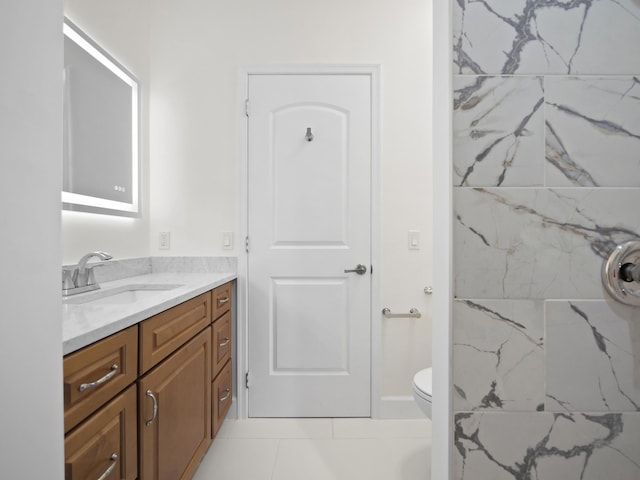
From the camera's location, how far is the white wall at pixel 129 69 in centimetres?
149

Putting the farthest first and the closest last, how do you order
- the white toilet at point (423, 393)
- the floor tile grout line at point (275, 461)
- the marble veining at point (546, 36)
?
1. the floor tile grout line at point (275, 461)
2. the white toilet at point (423, 393)
3. the marble veining at point (546, 36)

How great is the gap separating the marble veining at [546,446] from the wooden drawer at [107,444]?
84cm

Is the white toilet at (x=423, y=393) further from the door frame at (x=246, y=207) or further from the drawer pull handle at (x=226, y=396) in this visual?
the drawer pull handle at (x=226, y=396)

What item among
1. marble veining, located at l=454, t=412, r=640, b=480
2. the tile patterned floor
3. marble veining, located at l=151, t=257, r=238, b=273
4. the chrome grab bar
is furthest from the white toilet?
marble veining, located at l=151, t=257, r=238, b=273

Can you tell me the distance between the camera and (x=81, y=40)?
1.50 metres

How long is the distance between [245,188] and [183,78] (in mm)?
784

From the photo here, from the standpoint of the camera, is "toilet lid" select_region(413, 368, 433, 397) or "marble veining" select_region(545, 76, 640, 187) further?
"toilet lid" select_region(413, 368, 433, 397)

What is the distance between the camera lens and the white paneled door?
6.75 feet

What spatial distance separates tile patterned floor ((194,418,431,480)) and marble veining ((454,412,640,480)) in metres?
1.02

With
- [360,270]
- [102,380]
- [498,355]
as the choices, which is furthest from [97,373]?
[360,270]

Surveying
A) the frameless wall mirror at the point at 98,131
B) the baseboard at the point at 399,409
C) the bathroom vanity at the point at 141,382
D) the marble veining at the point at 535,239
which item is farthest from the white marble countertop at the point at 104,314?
the baseboard at the point at 399,409

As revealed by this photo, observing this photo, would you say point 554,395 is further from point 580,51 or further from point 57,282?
point 57,282

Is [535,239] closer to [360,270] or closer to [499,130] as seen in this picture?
[499,130]

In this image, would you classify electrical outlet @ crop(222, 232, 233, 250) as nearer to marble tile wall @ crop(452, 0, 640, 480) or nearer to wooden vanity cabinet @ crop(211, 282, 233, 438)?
wooden vanity cabinet @ crop(211, 282, 233, 438)
